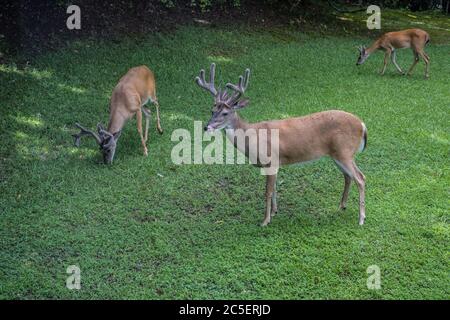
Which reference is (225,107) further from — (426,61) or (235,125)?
(426,61)

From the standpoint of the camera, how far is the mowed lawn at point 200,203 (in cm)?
488

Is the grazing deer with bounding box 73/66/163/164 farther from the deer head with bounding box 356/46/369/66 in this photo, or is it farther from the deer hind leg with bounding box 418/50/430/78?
the deer hind leg with bounding box 418/50/430/78

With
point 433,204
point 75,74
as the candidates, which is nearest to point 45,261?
point 433,204

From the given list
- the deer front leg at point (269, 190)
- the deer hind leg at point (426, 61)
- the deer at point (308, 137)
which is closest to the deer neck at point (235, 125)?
the deer at point (308, 137)

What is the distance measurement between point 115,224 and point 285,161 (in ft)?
6.23

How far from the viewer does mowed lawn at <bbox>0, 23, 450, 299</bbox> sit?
4.88 meters

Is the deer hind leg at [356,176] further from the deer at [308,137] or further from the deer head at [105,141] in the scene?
the deer head at [105,141]

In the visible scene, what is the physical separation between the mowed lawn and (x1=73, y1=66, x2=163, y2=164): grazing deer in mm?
283

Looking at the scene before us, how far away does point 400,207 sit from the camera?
605 cm

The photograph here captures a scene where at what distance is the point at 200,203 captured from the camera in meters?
6.27

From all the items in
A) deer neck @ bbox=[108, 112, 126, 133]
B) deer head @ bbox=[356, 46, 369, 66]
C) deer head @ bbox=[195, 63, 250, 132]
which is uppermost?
deer head @ bbox=[195, 63, 250, 132]

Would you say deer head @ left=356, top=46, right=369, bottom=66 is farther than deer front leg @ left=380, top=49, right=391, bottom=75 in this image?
Yes

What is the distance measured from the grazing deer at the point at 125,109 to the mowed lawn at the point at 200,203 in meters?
0.28

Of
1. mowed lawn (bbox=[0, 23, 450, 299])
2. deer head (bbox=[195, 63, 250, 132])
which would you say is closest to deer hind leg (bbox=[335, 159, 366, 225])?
mowed lawn (bbox=[0, 23, 450, 299])
